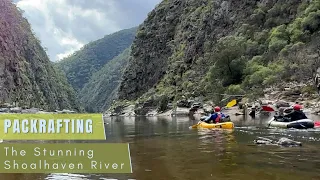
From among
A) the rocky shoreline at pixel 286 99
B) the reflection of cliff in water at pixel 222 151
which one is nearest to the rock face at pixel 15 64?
the rocky shoreline at pixel 286 99

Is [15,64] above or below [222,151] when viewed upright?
above

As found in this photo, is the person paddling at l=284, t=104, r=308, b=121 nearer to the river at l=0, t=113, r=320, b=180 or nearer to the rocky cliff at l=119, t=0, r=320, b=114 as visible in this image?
the river at l=0, t=113, r=320, b=180

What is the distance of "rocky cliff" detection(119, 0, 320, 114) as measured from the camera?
5678 centimetres

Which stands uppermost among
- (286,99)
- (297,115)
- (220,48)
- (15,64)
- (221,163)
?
(220,48)

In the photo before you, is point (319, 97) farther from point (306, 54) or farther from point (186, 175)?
point (186, 175)

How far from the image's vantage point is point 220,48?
63594 millimetres

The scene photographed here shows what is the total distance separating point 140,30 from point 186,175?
11891 cm

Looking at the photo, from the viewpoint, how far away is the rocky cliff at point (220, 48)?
56.8 metres

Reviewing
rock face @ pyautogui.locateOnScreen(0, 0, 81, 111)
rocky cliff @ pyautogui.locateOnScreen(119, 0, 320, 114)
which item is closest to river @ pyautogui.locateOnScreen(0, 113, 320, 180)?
rocky cliff @ pyautogui.locateOnScreen(119, 0, 320, 114)

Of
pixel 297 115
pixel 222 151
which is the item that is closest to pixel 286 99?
pixel 297 115

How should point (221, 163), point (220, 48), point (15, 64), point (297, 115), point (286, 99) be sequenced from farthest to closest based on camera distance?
1. point (15, 64)
2. point (220, 48)
3. point (286, 99)
4. point (297, 115)
5. point (221, 163)

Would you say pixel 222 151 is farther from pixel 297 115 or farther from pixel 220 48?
pixel 220 48

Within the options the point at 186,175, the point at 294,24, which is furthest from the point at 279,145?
the point at 294,24

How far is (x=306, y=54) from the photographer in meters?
53.3
